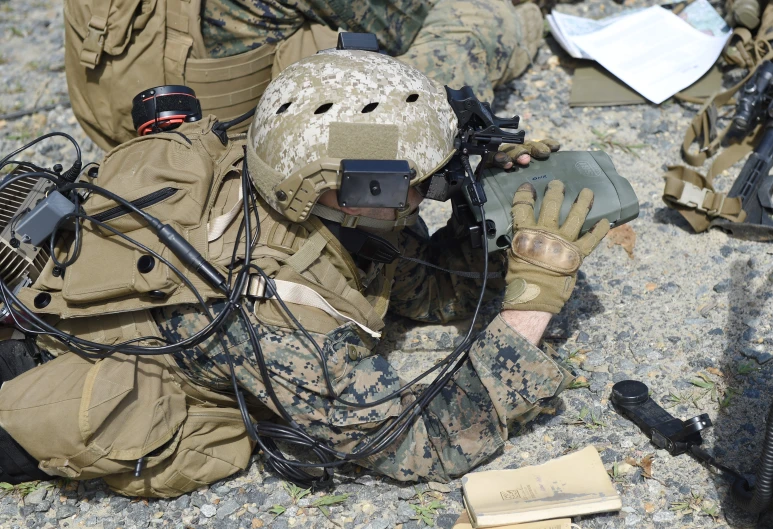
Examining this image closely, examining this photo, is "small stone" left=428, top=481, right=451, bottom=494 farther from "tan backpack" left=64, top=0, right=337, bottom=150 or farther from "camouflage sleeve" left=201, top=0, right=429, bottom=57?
"camouflage sleeve" left=201, top=0, right=429, bottom=57

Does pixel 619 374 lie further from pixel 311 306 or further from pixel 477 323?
pixel 311 306

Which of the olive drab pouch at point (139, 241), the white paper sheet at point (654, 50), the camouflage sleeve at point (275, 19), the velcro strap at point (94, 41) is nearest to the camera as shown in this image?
the olive drab pouch at point (139, 241)

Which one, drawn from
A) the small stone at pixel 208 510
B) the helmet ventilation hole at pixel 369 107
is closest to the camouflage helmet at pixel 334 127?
the helmet ventilation hole at pixel 369 107

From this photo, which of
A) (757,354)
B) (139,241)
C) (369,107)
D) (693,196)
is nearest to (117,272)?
(139,241)

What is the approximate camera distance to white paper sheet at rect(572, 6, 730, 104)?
16.0 feet

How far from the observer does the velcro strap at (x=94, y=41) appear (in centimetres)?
387

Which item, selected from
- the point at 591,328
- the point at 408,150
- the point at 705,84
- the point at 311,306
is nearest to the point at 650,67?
the point at 705,84

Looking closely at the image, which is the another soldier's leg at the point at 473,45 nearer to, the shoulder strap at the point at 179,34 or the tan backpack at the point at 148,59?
the tan backpack at the point at 148,59

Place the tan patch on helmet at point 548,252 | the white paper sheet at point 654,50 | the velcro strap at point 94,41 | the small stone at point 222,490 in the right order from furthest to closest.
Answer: the white paper sheet at point 654,50
the velcro strap at point 94,41
the small stone at point 222,490
the tan patch on helmet at point 548,252

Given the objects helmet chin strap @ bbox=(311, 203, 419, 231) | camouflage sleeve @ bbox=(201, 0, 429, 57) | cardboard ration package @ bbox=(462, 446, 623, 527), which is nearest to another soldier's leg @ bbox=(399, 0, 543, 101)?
camouflage sleeve @ bbox=(201, 0, 429, 57)

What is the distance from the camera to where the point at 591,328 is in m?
3.59

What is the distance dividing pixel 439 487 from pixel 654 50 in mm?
3526

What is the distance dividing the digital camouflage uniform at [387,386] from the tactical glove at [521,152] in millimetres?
644

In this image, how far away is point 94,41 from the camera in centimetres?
388
